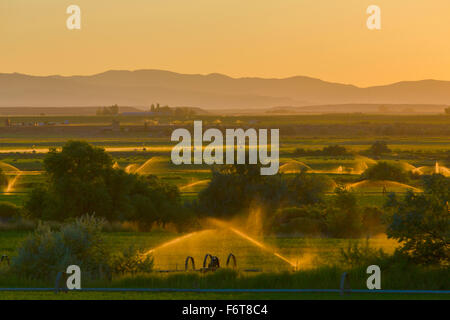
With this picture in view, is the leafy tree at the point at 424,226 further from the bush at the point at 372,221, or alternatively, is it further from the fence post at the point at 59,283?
the bush at the point at 372,221

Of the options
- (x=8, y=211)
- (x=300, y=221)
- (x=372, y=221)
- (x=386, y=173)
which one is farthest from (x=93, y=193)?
(x=386, y=173)

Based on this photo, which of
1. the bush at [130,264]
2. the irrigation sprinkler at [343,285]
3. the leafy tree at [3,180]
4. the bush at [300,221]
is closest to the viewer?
the irrigation sprinkler at [343,285]

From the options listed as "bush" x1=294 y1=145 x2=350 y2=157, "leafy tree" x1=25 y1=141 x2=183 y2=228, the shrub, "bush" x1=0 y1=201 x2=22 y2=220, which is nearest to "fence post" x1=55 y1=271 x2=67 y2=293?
the shrub

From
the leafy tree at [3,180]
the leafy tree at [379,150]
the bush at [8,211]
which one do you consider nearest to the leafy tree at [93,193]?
the bush at [8,211]

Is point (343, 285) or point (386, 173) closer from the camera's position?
point (343, 285)

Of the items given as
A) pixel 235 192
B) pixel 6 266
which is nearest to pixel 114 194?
pixel 235 192

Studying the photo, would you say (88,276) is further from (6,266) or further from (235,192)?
(235,192)

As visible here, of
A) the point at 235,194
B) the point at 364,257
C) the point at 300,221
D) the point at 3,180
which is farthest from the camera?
the point at 3,180

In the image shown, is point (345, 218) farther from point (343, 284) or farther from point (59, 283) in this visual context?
point (59, 283)
